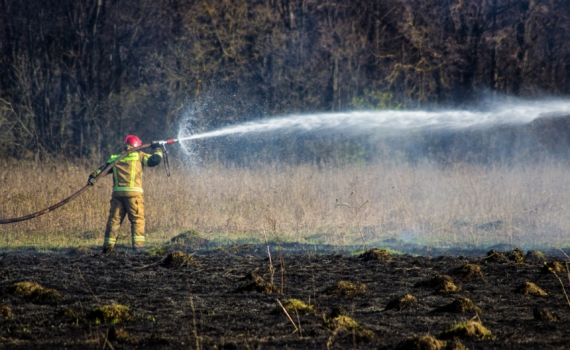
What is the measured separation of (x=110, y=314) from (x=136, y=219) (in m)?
5.27

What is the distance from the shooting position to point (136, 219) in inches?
408

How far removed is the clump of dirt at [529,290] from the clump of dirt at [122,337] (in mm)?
3425

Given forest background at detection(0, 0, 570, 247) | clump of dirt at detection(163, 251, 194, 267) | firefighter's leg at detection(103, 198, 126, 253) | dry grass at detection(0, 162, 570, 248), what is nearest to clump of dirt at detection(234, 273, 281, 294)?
clump of dirt at detection(163, 251, 194, 267)

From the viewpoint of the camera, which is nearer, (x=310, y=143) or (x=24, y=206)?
(x=24, y=206)

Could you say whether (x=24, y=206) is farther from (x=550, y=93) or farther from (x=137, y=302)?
(x=550, y=93)

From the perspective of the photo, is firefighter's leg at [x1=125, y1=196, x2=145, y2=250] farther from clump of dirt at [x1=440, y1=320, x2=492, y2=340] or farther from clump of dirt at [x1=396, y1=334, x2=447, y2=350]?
clump of dirt at [x1=396, y1=334, x2=447, y2=350]

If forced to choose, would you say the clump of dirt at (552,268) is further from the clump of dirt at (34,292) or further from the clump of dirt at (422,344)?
the clump of dirt at (34,292)

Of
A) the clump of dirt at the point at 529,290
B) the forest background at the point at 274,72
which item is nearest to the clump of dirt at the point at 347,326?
the clump of dirt at the point at 529,290

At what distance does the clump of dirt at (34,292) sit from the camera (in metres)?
6.02

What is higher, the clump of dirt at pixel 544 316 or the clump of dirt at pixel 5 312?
the clump of dirt at pixel 5 312

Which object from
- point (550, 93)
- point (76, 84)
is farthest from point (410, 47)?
point (76, 84)

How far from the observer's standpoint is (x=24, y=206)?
12344 millimetres

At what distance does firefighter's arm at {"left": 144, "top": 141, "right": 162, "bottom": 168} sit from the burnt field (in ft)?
5.50

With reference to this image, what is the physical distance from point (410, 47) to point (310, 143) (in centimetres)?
564
